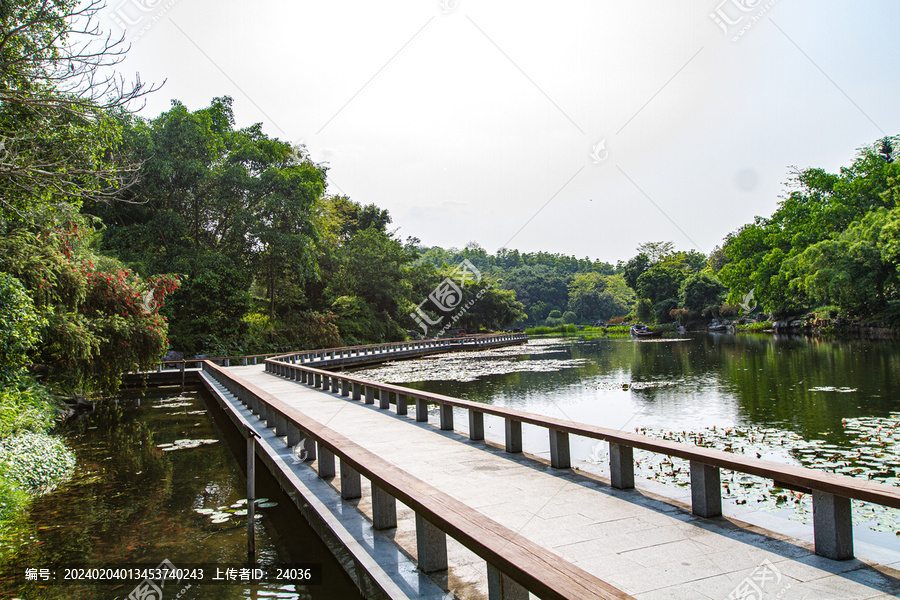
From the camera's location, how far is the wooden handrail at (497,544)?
2.27 metres

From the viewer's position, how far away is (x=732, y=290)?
189 feet

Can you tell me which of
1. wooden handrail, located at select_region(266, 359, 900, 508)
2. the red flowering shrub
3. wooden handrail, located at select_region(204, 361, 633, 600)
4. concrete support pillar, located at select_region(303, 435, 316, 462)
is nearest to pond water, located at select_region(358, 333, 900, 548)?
wooden handrail, located at select_region(266, 359, 900, 508)

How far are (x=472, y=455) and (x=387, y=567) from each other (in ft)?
10.3

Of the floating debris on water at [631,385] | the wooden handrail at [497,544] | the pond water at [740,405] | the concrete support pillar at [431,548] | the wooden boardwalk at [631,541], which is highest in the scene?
the wooden handrail at [497,544]

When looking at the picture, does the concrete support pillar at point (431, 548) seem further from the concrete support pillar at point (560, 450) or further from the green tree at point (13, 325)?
the green tree at point (13, 325)

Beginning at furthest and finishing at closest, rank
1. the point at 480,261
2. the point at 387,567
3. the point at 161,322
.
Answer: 1. the point at 480,261
2. the point at 161,322
3. the point at 387,567

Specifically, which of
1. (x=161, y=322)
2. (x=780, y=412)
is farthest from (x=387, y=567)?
(x=161, y=322)

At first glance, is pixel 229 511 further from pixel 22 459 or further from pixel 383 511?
pixel 22 459

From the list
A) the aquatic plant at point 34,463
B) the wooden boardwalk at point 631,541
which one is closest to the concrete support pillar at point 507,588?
the wooden boardwalk at point 631,541

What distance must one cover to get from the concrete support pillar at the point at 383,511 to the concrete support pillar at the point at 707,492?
2386 millimetres

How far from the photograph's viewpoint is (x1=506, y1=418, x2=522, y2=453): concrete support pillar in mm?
6887

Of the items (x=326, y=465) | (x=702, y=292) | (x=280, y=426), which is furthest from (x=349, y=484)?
(x=702, y=292)

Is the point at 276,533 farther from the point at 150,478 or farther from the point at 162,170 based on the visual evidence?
the point at 162,170

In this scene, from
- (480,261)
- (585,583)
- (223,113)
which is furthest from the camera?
(480,261)
